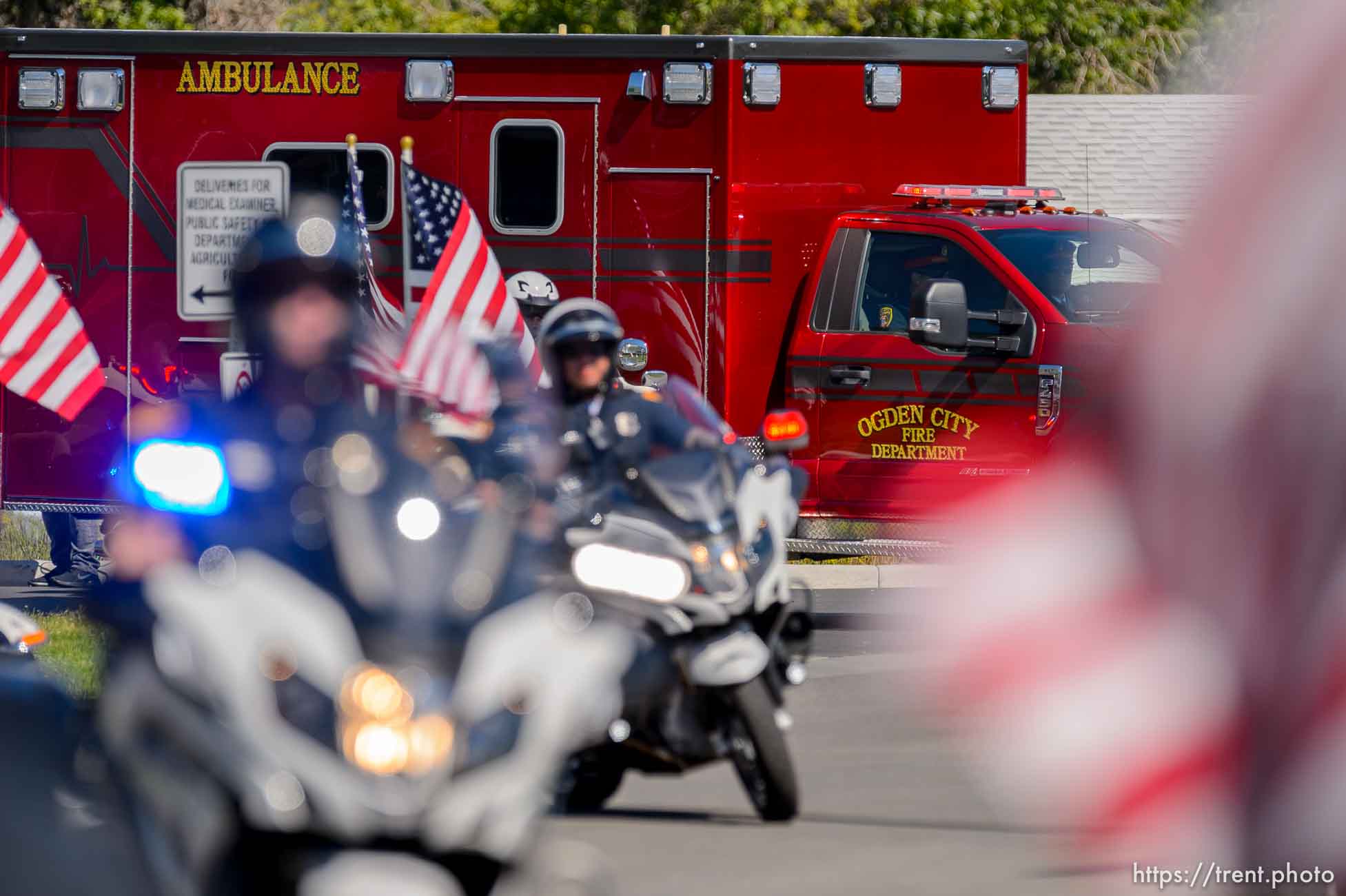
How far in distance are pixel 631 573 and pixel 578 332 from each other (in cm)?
170

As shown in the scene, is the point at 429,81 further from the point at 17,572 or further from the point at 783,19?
the point at 783,19

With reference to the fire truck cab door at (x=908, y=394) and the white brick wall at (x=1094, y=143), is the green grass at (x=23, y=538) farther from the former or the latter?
the white brick wall at (x=1094, y=143)

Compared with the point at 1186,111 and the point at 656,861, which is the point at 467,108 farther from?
the point at 1186,111

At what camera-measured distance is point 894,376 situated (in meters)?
10.9

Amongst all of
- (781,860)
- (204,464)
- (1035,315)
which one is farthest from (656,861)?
(1035,315)

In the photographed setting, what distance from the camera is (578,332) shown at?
274 inches

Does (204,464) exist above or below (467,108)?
below

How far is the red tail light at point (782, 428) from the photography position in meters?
6.98

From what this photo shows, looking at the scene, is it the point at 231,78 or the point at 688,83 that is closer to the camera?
the point at 688,83

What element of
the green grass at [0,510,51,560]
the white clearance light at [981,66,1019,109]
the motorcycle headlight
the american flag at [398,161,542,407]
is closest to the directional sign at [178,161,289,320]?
the american flag at [398,161,542,407]

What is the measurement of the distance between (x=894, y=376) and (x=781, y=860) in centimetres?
530

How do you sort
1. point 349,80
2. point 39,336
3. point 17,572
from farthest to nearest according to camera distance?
point 17,572 → point 349,80 → point 39,336

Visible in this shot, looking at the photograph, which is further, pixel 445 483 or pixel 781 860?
pixel 781 860

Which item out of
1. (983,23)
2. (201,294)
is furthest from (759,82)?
(983,23)
